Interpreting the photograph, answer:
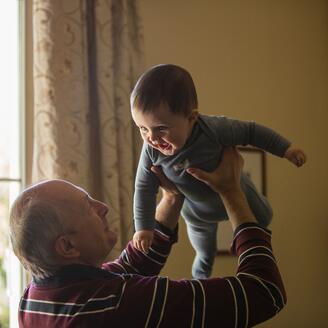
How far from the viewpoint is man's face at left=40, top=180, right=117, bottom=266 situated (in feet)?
3.54

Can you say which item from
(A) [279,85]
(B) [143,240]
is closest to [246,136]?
(B) [143,240]

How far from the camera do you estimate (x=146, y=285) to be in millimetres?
1015

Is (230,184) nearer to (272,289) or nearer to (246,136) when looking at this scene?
(246,136)

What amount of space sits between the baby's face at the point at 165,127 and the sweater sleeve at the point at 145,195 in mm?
93

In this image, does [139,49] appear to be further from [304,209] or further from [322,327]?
[322,327]

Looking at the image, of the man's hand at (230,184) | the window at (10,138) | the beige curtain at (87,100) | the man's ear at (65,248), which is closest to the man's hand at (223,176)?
the man's hand at (230,184)

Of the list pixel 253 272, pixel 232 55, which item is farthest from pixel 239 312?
pixel 232 55

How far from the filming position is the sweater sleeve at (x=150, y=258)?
1.34 m

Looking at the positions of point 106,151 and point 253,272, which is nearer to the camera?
point 253,272

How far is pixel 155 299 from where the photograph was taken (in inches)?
39.1

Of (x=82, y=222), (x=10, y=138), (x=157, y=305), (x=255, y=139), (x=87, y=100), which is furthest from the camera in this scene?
(x=10, y=138)

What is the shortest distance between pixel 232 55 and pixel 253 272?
1890mm

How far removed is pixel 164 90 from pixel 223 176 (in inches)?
Answer: 9.6

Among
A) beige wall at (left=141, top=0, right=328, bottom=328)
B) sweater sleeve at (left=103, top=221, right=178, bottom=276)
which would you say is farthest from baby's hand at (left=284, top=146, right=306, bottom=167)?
beige wall at (left=141, top=0, right=328, bottom=328)
